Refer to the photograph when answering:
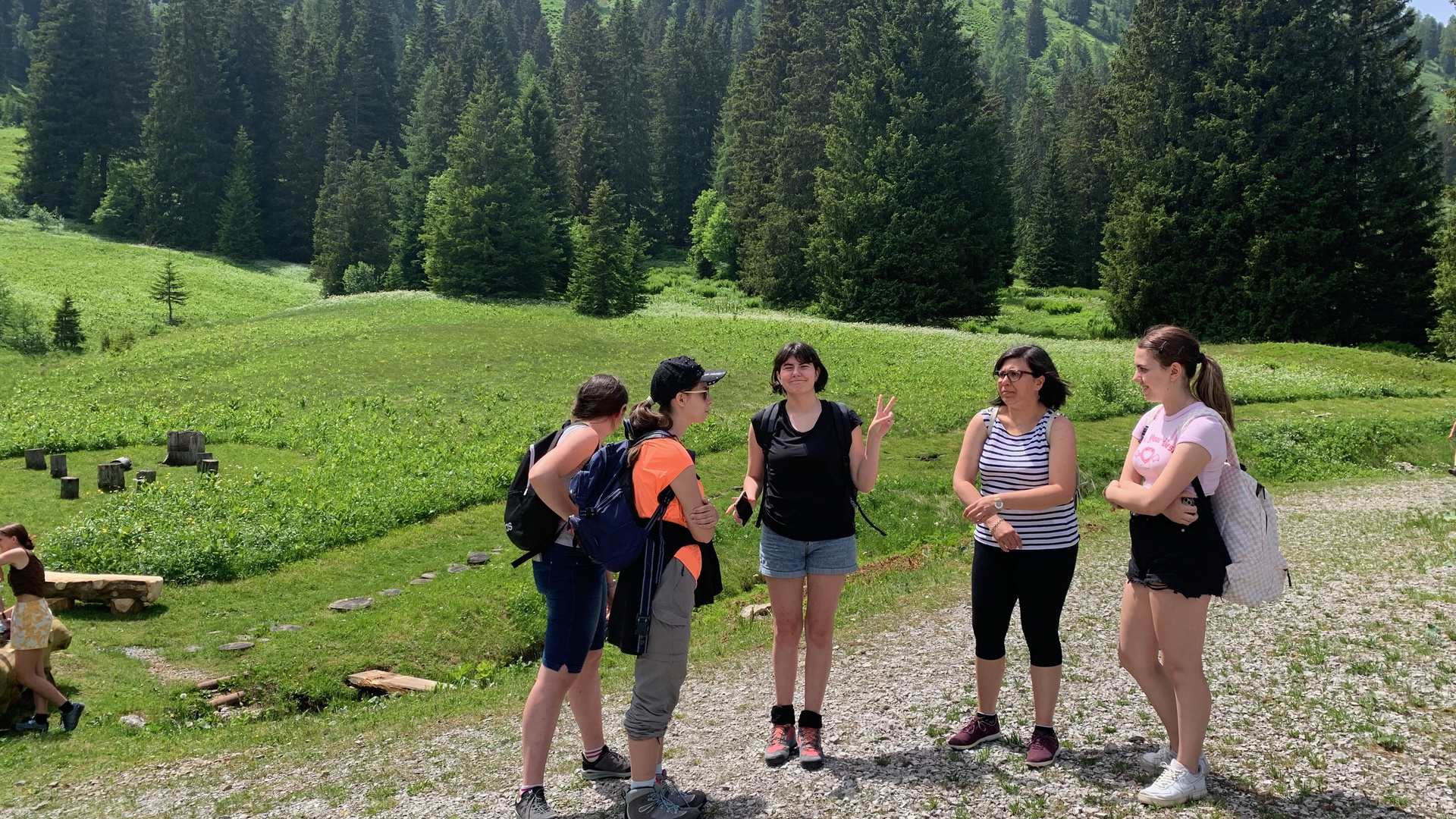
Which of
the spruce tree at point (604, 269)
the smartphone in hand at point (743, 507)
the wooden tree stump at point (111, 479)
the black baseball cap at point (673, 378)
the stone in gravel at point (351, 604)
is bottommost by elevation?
the stone in gravel at point (351, 604)

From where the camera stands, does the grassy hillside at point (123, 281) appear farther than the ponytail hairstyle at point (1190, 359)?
Yes

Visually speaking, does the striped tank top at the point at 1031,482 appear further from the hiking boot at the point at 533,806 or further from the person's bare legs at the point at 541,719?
the hiking boot at the point at 533,806

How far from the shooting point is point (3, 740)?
359 inches

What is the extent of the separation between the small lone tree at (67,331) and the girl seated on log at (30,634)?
38397 mm

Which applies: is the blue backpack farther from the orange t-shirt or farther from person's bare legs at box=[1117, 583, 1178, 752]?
person's bare legs at box=[1117, 583, 1178, 752]

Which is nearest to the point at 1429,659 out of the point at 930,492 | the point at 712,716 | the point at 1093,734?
the point at 1093,734

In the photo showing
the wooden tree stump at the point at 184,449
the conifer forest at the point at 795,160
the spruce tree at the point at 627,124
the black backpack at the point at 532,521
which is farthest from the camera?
the spruce tree at the point at 627,124

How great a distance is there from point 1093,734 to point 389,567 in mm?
11430

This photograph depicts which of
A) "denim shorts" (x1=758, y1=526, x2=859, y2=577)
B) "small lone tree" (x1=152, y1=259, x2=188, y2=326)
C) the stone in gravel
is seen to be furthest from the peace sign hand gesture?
"small lone tree" (x1=152, y1=259, x2=188, y2=326)

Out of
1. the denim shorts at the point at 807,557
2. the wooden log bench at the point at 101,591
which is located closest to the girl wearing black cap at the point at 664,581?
the denim shorts at the point at 807,557

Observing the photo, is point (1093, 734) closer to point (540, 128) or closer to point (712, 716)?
point (712, 716)

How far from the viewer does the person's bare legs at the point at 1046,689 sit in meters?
6.16

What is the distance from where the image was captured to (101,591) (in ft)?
42.1

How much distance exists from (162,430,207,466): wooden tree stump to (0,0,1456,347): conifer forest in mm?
30023
